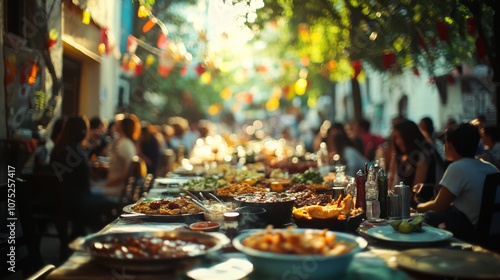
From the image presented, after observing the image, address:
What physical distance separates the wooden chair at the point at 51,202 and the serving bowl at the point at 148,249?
338 centimetres

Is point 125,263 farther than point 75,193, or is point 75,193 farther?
point 75,193

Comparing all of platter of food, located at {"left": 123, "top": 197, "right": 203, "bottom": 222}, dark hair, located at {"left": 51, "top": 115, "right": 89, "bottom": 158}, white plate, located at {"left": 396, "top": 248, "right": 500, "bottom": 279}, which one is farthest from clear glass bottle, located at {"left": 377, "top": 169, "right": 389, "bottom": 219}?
dark hair, located at {"left": 51, "top": 115, "right": 89, "bottom": 158}

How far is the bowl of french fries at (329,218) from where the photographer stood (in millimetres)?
3031

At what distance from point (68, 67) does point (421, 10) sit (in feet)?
25.9

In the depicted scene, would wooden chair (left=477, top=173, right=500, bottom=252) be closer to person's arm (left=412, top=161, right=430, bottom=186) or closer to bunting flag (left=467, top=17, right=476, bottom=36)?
bunting flag (left=467, top=17, right=476, bottom=36)

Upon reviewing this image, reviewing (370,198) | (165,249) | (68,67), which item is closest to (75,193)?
(370,198)

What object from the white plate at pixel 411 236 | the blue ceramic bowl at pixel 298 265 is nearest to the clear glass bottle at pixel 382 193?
the white plate at pixel 411 236

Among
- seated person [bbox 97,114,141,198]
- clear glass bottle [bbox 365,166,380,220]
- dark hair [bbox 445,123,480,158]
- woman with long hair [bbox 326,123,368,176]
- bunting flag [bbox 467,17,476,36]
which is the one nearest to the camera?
clear glass bottle [bbox 365,166,380,220]

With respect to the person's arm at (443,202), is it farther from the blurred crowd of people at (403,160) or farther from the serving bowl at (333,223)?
the serving bowl at (333,223)

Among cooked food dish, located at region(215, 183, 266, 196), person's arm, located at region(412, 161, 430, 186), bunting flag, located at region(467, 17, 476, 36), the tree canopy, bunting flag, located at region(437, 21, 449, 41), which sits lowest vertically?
cooked food dish, located at region(215, 183, 266, 196)

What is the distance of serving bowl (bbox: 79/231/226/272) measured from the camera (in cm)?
212

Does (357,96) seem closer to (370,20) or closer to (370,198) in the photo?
(370,20)

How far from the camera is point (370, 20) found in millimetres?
7203

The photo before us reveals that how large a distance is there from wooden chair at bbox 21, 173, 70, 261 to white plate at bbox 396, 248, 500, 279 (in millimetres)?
4189
